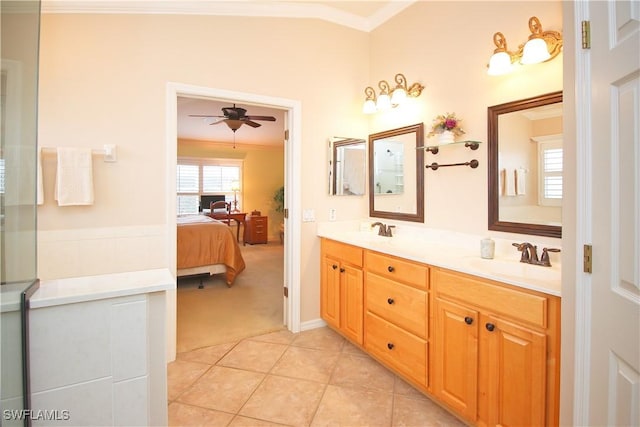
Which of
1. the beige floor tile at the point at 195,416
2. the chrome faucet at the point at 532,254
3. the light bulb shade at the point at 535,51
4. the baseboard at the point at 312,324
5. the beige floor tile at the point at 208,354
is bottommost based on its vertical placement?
the beige floor tile at the point at 195,416

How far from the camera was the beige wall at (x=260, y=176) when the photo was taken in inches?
324

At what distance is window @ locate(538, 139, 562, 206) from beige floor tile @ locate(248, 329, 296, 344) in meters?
2.17

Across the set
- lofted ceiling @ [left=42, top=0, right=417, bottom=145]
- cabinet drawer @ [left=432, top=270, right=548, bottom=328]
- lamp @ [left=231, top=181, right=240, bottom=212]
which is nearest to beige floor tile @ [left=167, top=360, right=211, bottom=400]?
cabinet drawer @ [left=432, top=270, right=548, bottom=328]

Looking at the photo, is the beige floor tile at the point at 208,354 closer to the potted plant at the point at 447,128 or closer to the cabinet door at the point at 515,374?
the cabinet door at the point at 515,374

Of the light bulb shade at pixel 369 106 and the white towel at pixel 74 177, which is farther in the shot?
the light bulb shade at pixel 369 106

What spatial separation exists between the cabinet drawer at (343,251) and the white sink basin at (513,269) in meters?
0.85

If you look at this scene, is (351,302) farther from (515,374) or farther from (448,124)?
(448,124)

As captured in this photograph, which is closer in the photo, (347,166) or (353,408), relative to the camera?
(353,408)

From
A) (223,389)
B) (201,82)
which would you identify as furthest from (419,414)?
(201,82)

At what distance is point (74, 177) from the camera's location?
6.75 feet

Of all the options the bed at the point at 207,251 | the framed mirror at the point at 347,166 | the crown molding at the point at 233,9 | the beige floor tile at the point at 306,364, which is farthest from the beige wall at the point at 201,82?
the bed at the point at 207,251

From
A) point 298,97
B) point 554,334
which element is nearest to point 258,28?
point 298,97

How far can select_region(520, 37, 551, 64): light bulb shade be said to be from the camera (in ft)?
5.57

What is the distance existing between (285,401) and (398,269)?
108 cm
